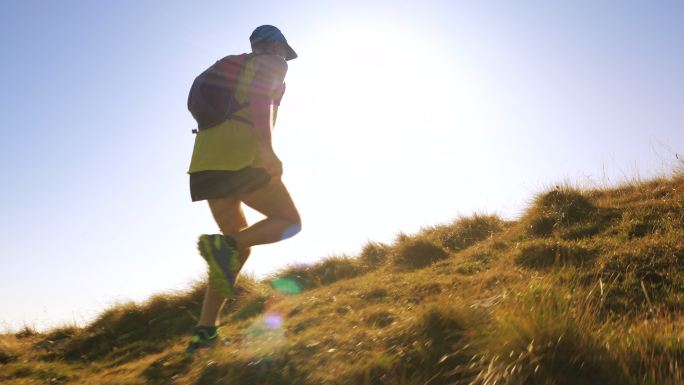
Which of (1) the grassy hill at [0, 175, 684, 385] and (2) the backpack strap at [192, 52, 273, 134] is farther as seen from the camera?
(2) the backpack strap at [192, 52, 273, 134]

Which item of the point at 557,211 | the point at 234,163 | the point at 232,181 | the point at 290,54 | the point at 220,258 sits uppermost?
the point at 290,54

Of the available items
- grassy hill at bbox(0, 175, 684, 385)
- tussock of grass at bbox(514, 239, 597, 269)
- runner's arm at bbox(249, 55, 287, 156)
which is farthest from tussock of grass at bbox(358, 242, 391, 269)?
runner's arm at bbox(249, 55, 287, 156)

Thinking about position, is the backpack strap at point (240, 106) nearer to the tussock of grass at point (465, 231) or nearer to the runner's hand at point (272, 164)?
the runner's hand at point (272, 164)

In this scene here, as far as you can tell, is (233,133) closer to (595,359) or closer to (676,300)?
(595,359)

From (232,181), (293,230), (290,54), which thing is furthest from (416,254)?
(232,181)

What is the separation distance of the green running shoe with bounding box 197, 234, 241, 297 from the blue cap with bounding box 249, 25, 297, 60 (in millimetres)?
1441

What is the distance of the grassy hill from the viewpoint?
84.8 inches

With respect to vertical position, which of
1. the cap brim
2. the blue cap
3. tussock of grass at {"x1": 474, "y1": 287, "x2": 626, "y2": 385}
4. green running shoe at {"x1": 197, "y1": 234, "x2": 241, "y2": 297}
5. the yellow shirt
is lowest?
tussock of grass at {"x1": 474, "y1": 287, "x2": 626, "y2": 385}

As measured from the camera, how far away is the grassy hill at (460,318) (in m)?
2.15

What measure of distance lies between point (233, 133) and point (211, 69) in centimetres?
48

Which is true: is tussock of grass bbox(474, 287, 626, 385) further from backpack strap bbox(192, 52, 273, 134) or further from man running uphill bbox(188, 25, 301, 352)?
backpack strap bbox(192, 52, 273, 134)

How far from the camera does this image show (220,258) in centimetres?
329

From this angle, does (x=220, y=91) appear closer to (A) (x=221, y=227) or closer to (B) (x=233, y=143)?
(B) (x=233, y=143)

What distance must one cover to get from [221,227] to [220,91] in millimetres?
908
